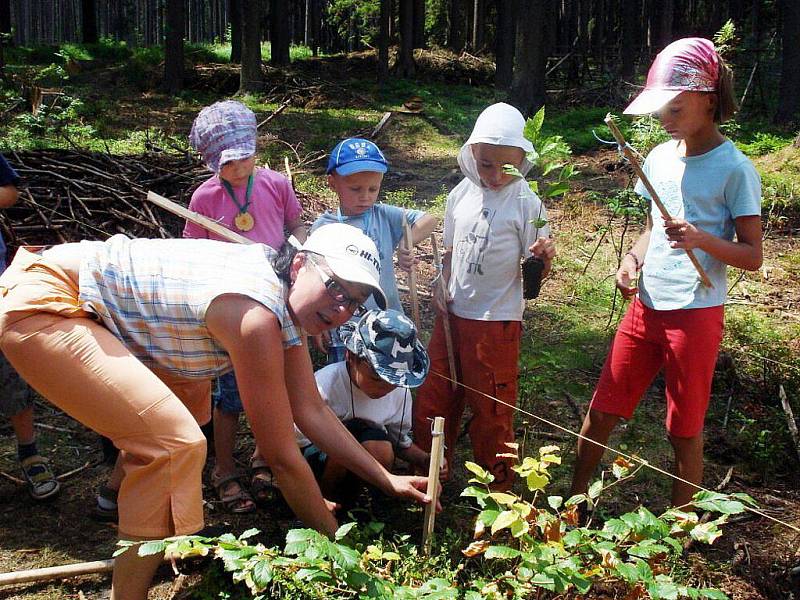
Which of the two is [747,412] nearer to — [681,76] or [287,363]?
[681,76]

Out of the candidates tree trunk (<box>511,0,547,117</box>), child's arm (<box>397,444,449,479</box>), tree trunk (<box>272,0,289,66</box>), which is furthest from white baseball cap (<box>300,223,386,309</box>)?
tree trunk (<box>272,0,289,66</box>)

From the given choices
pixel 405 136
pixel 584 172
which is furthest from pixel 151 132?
pixel 584 172

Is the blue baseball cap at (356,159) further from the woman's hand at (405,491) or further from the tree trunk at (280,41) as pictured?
the tree trunk at (280,41)

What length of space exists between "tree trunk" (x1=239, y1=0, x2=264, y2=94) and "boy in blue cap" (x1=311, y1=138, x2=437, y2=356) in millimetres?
9619

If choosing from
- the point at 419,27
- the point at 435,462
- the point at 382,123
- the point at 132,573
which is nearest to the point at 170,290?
the point at 132,573

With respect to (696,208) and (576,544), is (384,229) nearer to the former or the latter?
(696,208)

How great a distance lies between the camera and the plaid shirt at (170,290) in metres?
2.16

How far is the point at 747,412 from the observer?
160 inches

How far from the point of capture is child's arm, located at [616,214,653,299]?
2.94m

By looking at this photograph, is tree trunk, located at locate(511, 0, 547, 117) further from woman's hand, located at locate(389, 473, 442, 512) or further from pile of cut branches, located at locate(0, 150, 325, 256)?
woman's hand, located at locate(389, 473, 442, 512)

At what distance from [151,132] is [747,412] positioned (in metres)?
8.31

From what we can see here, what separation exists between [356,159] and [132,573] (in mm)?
1779

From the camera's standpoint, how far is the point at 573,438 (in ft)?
12.8

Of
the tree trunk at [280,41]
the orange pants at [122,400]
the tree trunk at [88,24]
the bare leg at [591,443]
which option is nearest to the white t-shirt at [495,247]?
the bare leg at [591,443]
